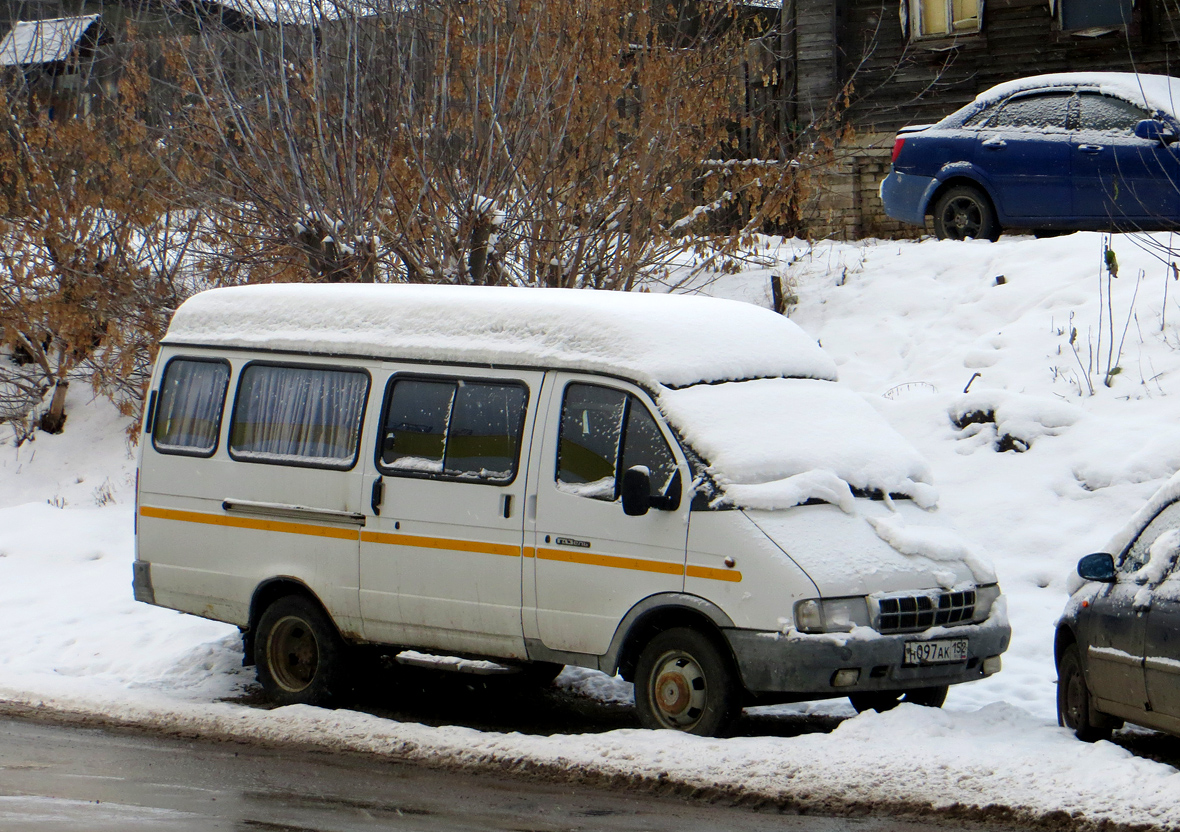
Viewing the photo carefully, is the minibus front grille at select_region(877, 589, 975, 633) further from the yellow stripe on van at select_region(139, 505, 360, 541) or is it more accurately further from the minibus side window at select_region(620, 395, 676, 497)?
the yellow stripe on van at select_region(139, 505, 360, 541)

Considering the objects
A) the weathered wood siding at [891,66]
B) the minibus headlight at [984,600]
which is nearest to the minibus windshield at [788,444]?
the minibus headlight at [984,600]

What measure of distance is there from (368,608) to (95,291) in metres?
10.3

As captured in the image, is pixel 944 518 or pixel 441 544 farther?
pixel 441 544

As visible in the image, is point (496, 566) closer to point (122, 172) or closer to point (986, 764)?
point (986, 764)

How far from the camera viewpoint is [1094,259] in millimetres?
14852

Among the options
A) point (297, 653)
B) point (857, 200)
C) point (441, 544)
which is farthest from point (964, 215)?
point (297, 653)

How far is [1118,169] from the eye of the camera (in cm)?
1540

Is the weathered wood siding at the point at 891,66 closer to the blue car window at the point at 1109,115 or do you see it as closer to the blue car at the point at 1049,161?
the blue car at the point at 1049,161

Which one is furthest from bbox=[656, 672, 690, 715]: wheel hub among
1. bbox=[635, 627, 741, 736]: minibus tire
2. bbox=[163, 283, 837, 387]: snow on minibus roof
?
bbox=[163, 283, 837, 387]: snow on minibus roof

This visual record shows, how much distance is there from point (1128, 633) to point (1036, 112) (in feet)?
36.1

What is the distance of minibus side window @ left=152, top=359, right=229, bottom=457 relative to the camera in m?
8.86

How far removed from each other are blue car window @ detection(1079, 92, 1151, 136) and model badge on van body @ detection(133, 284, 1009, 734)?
29.9ft

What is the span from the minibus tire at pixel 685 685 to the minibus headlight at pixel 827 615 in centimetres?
48

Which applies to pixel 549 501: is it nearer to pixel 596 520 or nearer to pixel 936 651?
pixel 596 520
